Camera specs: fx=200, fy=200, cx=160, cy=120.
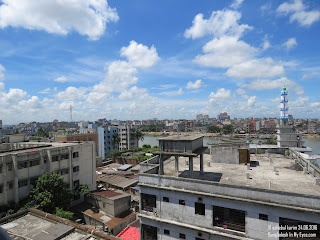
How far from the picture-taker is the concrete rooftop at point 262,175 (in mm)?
12633

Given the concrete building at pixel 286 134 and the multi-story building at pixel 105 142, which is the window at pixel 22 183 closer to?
the concrete building at pixel 286 134

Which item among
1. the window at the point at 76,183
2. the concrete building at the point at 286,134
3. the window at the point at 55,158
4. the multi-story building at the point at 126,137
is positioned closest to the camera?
the window at the point at 55,158

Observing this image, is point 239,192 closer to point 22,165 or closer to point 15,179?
point 15,179

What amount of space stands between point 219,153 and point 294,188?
7556 mm

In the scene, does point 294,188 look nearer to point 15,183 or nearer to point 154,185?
point 154,185

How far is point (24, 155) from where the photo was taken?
907 inches

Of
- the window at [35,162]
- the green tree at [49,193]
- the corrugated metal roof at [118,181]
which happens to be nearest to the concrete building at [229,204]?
the green tree at [49,193]

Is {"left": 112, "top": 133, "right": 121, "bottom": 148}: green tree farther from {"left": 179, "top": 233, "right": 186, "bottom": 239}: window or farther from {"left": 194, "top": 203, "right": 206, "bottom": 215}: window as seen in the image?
{"left": 194, "top": 203, "right": 206, "bottom": 215}: window

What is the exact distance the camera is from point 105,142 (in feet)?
225

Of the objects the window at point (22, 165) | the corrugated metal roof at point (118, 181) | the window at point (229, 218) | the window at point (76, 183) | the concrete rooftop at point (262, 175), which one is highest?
the concrete rooftop at point (262, 175)

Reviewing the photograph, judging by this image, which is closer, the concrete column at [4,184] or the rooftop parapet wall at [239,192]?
the rooftop parapet wall at [239,192]

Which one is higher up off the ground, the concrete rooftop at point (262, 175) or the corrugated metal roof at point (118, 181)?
the concrete rooftop at point (262, 175)

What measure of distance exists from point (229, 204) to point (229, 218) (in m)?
0.87

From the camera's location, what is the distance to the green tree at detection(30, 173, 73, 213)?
2161 centimetres
